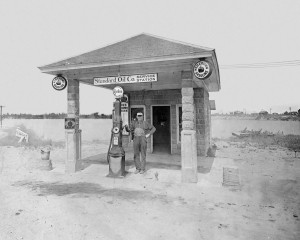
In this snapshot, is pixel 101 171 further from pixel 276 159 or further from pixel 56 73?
pixel 276 159

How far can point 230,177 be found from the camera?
622 cm

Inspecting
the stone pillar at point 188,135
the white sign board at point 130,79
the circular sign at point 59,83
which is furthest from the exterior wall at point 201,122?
the circular sign at point 59,83

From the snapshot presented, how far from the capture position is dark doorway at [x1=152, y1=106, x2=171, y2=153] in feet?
38.5

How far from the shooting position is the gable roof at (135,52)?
6254mm

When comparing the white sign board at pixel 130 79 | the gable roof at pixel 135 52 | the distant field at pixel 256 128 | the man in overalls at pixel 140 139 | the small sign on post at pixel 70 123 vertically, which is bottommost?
the distant field at pixel 256 128

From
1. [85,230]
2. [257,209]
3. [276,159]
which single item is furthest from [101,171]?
[276,159]

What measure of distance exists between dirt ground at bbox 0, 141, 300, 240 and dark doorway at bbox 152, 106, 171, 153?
4.15m

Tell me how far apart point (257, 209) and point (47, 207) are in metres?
4.22

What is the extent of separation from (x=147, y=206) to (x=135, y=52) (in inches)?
173

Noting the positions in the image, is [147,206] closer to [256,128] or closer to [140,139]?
[140,139]

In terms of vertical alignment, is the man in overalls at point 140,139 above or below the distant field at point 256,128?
above

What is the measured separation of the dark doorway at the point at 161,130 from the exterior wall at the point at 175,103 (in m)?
0.40

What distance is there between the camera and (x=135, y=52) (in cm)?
699

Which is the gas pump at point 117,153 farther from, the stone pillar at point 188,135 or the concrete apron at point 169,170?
the stone pillar at point 188,135
